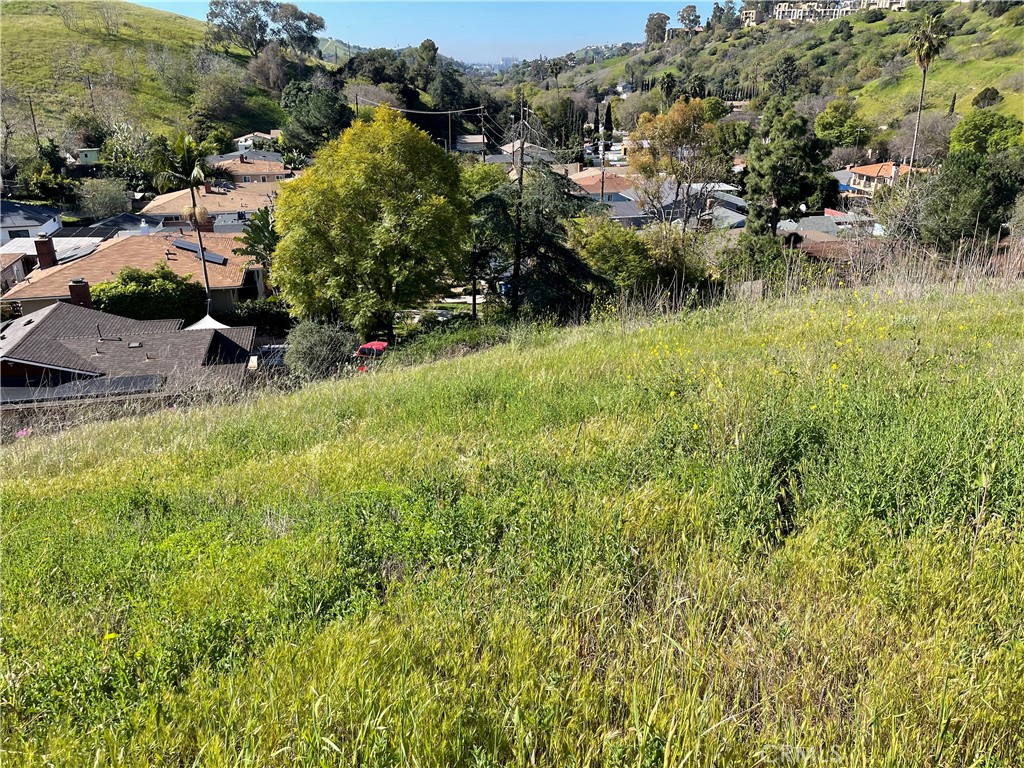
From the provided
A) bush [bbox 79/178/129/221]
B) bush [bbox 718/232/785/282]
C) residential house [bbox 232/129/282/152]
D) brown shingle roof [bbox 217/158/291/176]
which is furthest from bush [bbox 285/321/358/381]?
residential house [bbox 232/129/282/152]

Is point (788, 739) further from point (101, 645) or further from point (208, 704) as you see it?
point (101, 645)

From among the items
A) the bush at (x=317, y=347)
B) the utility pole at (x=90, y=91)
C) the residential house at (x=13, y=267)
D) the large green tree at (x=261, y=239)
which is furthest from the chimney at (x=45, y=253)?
the utility pole at (x=90, y=91)

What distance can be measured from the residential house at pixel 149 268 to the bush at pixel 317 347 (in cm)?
1428

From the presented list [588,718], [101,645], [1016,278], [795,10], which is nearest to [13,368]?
[101,645]

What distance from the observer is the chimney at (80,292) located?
26016 millimetres

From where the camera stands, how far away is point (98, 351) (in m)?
20.0

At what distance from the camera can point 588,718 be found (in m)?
2.20

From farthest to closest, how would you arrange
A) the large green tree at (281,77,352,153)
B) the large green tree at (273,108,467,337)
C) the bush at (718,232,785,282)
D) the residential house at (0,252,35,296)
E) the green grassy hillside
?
1. the large green tree at (281,77,352,153)
2. the residential house at (0,252,35,296)
3. the bush at (718,232,785,282)
4. the large green tree at (273,108,467,337)
5. the green grassy hillside

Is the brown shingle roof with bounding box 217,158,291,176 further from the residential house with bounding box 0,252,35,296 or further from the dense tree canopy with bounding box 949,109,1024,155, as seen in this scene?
the dense tree canopy with bounding box 949,109,1024,155

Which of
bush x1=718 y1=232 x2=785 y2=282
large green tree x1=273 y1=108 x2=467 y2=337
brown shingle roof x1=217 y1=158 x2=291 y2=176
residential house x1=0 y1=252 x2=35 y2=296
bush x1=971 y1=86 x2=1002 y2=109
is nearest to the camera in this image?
large green tree x1=273 y1=108 x2=467 y2=337

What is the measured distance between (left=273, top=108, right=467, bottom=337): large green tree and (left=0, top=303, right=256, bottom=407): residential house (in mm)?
3107

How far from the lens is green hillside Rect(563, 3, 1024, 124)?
78.1m

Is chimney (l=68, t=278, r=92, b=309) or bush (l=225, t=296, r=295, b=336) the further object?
bush (l=225, t=296, r=295, b=336)

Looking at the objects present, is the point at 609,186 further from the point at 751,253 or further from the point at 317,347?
the point at 317,347
